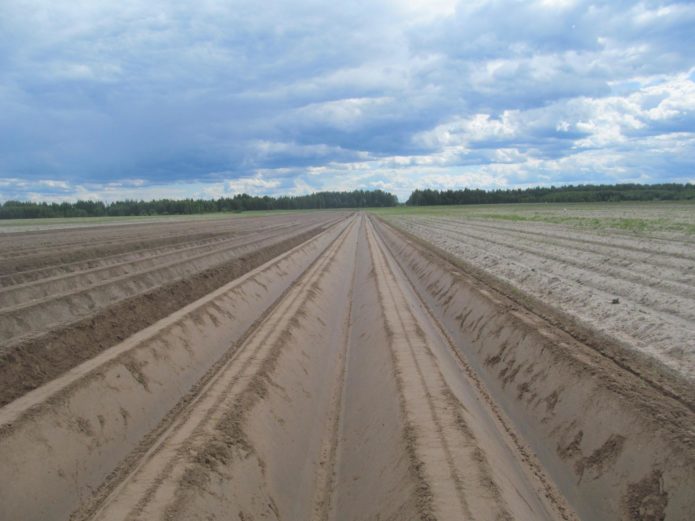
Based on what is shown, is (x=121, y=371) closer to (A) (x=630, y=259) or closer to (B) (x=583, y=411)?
(B) (x=583, y=411)

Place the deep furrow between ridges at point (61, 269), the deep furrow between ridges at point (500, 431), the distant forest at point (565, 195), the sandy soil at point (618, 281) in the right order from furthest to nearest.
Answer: the distant forest at point (565, 195) → the deep furrow between ridges at point (61, 269) → the sandy soil at point (618, 281) → the deep furrow between ridges at point (500, 431)

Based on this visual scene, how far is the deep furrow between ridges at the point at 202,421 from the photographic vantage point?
4.11m

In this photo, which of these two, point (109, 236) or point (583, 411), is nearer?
point (583, 411)

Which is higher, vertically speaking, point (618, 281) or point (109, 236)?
point (109, 236)

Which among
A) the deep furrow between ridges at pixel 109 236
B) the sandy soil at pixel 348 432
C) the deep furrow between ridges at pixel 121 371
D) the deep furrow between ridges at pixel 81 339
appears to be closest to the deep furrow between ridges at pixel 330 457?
the sandy soil at pixel 348 432

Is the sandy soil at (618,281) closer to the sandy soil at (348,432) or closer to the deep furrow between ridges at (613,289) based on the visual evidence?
the deep furrow between ridges at (613,289)

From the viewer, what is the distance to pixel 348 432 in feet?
19.4

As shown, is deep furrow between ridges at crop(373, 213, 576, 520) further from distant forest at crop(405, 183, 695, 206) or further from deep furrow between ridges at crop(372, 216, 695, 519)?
distant forest at crop(405, 183, 695, 206)

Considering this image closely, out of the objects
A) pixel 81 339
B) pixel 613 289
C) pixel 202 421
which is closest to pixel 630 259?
pixel 613 289

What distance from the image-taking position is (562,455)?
16.8ft

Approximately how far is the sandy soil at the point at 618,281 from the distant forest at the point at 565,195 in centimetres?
6407

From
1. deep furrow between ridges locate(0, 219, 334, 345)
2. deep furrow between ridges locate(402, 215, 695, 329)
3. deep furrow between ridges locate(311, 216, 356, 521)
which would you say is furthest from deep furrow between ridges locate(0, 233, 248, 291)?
deep furrow between ridges locate(402, 215, 695, 329)

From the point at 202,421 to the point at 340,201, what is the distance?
16611 cm

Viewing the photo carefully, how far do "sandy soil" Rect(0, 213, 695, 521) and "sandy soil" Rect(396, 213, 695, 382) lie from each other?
3.20ft
